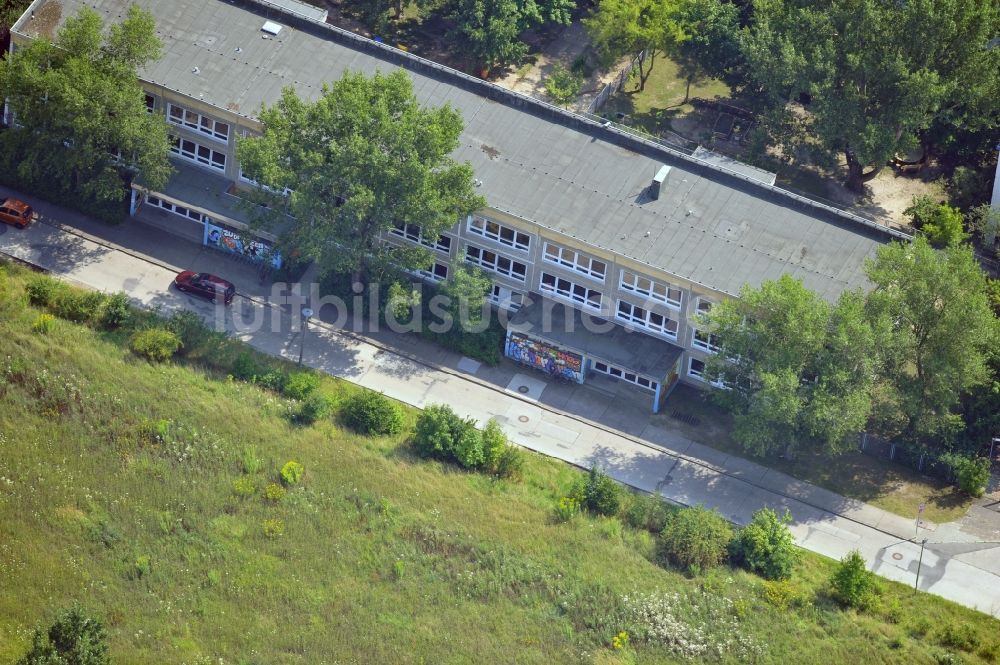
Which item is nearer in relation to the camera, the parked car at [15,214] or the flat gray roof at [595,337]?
the flat gray roof at [595,337]

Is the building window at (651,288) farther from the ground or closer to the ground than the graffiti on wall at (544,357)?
farther from the ground

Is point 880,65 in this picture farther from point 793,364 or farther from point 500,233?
point 500,233

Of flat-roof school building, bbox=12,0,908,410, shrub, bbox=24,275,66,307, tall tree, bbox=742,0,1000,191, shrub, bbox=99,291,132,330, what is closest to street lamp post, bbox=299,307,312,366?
flat-roof school building, bbox=12,0,908,410

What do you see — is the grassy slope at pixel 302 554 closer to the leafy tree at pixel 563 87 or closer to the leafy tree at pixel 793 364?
the leafy tree at pixel 793 364

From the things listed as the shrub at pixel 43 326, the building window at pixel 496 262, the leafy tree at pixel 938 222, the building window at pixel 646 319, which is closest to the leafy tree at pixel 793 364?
the building window at pixel 646 319

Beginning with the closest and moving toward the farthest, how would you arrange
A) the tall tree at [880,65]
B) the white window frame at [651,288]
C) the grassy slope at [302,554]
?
1. the grassy slope at [302,554]
2. the white window frame at [651,288]
3. the tall tree at [880,65]

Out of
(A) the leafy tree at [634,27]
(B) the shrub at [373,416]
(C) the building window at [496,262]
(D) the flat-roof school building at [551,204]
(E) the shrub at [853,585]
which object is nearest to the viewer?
(E) the shrub at [853,585]

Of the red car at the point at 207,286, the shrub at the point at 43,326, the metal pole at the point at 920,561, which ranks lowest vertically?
the metal pole at the point at 920,561
